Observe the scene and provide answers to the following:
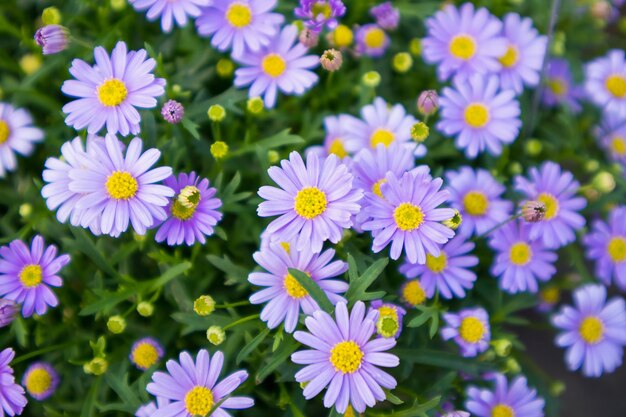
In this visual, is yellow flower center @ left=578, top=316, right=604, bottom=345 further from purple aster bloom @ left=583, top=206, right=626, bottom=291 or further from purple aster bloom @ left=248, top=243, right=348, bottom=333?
purple aster bloom @ left=248, top=243, right=348, bottom=333

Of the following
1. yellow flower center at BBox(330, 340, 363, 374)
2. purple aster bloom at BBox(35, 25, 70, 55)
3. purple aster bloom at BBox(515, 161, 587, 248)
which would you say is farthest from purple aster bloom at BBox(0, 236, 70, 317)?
purple aster bloom at BBox(515, 161, 587, 248)

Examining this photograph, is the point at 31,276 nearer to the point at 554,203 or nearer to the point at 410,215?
the point at 410,215

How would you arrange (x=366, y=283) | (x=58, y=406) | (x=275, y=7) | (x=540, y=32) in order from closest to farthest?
(x=366, y=283) → (x=58, y=406) → (x=275, y=7) → (x=540, y=32)

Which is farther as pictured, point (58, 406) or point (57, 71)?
point (57, 71)

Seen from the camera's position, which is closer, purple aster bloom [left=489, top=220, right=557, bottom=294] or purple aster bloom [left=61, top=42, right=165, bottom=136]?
purple aster bloom [left=61, top=42, right=165, bottom=136]

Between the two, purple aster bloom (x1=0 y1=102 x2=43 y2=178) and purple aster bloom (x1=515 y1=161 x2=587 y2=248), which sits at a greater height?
purple aster bloom (x1=515 y1=161 x2=587 y2=248)

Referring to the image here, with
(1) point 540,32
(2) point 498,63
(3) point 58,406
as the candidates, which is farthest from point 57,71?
(1) point 540,32

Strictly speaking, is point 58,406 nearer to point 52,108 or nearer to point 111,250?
point 111,250

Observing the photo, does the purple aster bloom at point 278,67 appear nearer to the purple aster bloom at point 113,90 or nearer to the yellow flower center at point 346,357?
the purple aster bloom at point 113,90
